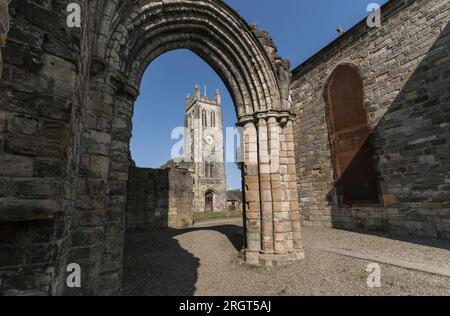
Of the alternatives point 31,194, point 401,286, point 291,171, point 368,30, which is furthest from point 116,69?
point 368,30

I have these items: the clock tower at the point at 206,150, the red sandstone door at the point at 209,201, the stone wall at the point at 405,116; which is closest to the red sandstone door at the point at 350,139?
the stone wall at the point at 405,116

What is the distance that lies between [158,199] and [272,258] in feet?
22.2

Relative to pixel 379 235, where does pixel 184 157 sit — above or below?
above

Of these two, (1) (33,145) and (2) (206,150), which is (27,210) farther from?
(2) (206,150)

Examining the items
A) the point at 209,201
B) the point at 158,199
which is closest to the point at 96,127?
the point at 158,199

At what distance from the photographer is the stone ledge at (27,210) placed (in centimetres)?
151

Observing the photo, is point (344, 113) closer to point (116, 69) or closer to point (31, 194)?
point (116, 69)

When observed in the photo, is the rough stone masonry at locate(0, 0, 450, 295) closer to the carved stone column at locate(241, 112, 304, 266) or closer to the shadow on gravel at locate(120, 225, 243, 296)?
the carved stone column at locate(241, 112, 304, 266)

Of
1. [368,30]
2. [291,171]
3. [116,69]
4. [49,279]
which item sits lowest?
[49,279]

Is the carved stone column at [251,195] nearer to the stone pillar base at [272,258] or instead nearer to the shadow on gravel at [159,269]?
the stone pillar base at [272,258]

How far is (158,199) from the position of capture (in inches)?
408

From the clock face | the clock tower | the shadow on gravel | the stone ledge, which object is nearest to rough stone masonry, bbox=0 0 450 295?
the stone ledge

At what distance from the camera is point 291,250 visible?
4996 mm

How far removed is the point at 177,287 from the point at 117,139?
249cm
